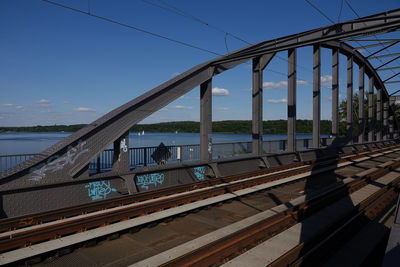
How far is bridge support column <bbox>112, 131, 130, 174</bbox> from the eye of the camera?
35.0 feet

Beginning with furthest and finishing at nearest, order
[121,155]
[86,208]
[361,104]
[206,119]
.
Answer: [361,104] < [206,119] < [121,155] < [86,208]

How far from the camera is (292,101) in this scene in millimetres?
19766

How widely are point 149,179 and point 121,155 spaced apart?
4.94 ft

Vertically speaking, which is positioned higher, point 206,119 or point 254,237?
point 206,119

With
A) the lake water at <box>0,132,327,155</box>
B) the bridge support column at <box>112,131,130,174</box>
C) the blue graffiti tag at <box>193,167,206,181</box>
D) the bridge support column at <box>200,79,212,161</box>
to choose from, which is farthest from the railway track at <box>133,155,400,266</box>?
the lake water at <box>0,132,327,155</box>

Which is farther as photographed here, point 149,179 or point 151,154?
point 151,154

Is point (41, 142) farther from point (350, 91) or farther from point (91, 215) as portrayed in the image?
point (350, 91)

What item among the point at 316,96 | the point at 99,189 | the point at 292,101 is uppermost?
the point at 316,96

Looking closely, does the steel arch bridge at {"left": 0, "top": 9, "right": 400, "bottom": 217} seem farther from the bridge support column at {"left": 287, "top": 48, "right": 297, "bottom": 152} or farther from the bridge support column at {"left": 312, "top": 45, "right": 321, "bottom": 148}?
Result: the bridge support column at {"left": 312, "top": 45, "right": 321, "bottom": 148}

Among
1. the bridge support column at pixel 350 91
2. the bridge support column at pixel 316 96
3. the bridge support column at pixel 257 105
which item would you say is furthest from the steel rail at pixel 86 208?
the bridge support column at pixel 350 91

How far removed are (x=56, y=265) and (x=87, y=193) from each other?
4082 mm

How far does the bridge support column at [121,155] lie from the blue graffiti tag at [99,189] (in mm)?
729

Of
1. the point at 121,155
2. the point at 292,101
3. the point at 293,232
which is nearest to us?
the point at 293,232

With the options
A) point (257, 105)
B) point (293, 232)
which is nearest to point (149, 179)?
point (293, 232)
